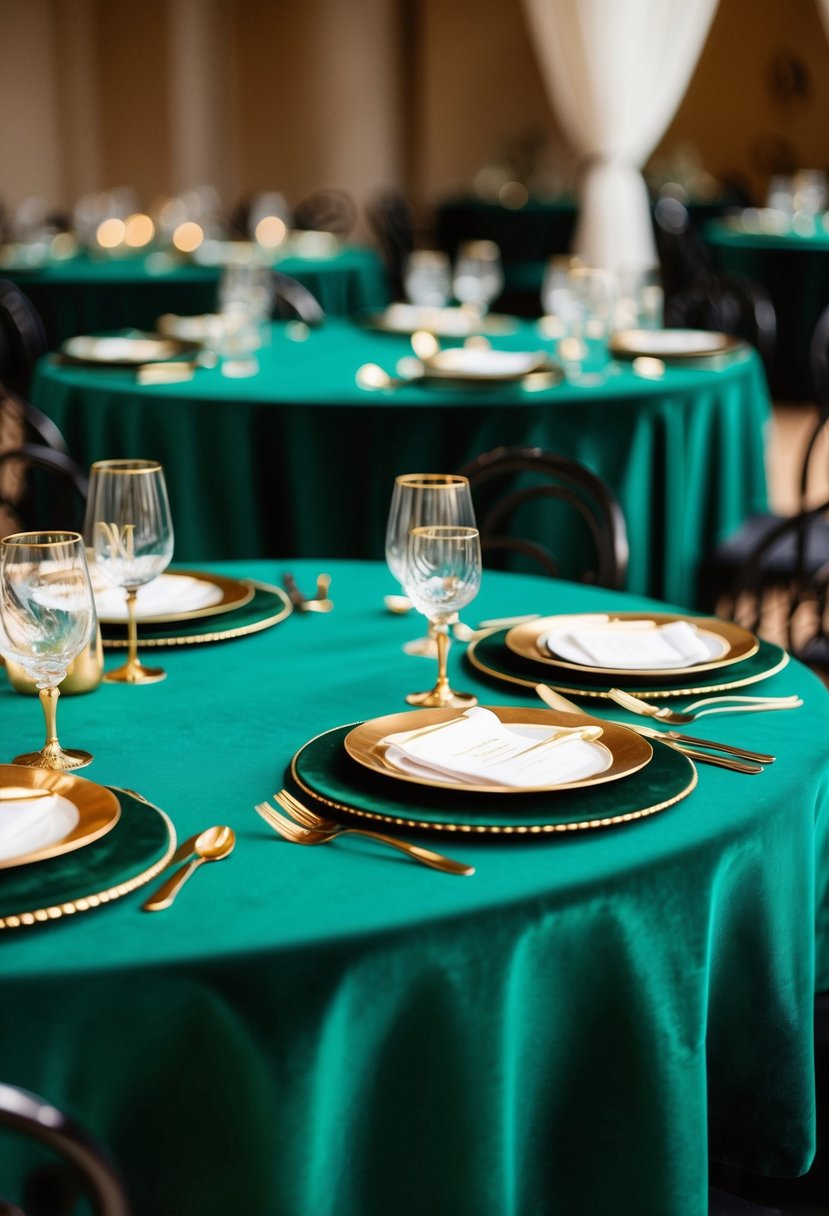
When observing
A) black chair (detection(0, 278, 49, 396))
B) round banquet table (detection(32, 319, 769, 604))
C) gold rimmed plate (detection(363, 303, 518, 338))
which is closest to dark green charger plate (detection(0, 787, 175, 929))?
round banquet table (detection(32, 319, 769, 604))

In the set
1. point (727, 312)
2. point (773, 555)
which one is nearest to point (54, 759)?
point (773, 555)

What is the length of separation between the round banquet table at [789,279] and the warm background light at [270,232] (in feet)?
9.08

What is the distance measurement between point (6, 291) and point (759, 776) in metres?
5.60

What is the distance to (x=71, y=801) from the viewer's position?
1407 millimetres

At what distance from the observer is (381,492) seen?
12.4 feet

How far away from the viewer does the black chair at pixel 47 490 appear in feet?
9.68

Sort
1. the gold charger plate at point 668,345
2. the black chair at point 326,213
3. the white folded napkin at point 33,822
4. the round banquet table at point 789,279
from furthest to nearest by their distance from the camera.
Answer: the black chair at point 326,213
the round banquet table at point 789,279
the gold charger plate at point 668,345
the white folded napkin at point 33,822

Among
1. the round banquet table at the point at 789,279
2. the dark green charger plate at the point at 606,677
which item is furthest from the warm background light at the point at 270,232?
the dark green charger plate at the point at 606,677

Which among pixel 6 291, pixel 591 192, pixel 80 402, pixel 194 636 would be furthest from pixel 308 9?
pixel 194 636

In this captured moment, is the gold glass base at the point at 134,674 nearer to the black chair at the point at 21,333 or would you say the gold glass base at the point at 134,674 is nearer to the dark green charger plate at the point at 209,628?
the dark green charger plate at the point at 209,628

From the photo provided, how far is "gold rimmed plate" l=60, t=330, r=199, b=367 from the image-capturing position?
4203mm

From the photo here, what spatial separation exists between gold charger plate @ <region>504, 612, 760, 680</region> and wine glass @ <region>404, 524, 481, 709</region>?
0.14 meters

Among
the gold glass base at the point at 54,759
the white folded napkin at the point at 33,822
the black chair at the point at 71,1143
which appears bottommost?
the black chair at the point at 71,1143

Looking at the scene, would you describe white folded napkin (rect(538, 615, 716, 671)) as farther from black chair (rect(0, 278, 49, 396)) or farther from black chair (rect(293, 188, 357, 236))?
black chair (rect(293, 188, 357, 236))
